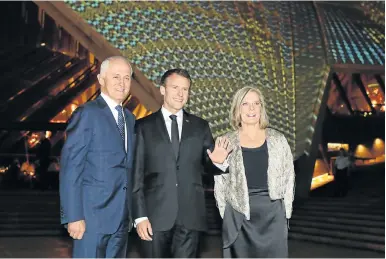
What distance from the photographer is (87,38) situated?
10.1 metres

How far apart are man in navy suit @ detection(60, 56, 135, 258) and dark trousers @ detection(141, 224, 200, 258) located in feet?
0.51

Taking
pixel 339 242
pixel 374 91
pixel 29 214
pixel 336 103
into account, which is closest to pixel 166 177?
pixel 339 242

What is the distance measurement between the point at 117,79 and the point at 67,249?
4551 millimetres

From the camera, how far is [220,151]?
3.12m

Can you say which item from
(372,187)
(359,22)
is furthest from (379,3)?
(372,187)

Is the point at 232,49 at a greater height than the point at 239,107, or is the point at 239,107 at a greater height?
the point at 232,49

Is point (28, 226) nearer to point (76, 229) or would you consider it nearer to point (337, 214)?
point (337, 214)

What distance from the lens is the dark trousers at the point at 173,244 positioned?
307cm

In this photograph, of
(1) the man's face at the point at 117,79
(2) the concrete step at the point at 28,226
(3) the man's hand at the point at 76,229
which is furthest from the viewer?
(2) the concrete step at the point at 28,226

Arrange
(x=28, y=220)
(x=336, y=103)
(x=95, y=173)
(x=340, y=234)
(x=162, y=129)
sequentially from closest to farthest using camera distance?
Answer: (x=95, y=173) < (x=162, y=129) < (x=340, y=234) < (x=28, y=220) < (x=336, y=103)

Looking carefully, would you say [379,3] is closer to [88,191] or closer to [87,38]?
[87,38]

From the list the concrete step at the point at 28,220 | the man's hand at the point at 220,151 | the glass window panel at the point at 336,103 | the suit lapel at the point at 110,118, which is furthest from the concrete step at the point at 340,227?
the glass window panel at the point at 336,103

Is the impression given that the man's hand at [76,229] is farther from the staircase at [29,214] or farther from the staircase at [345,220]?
the staircase at [29,214]

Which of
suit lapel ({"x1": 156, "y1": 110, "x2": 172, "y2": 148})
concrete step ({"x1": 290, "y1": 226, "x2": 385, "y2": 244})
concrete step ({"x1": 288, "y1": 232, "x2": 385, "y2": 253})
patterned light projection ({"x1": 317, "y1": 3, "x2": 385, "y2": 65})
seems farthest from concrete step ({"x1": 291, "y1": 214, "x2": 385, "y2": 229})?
suit lapel ({"x1": 156, "y1": 110, "x2": 172, "y2": 148})
